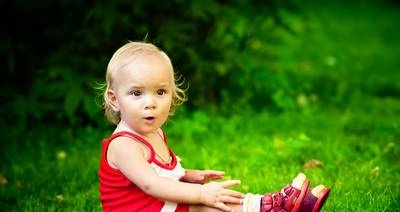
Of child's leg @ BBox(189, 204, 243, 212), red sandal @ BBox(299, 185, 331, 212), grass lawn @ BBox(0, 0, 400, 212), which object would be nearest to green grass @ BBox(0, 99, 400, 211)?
grass lawn @ BBox(0, 0, 400, 212)

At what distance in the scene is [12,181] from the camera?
448 centimetres

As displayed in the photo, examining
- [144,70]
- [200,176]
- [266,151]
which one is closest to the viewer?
[144,70]

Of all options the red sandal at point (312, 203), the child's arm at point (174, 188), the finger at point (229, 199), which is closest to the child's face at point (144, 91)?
the child's arm at point (174, 188)

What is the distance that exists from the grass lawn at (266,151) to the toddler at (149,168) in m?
0.60

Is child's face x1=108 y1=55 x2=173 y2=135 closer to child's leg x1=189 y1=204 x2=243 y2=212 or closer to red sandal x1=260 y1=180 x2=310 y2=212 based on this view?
child's leg x1=189 y1=204 x2=243 y2=212

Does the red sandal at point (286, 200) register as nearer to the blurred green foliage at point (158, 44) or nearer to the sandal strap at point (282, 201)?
the sandal strap at point (282, 201)

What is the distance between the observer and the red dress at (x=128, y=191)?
3121 mm

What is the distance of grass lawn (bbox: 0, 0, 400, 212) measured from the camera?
4035mm

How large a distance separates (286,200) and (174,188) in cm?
49

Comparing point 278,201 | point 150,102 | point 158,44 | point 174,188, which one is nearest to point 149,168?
point 174,188

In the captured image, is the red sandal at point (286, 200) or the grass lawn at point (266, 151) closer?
the red sandal at point (286, 200)

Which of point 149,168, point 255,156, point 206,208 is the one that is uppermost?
point 255,156

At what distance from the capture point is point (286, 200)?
3057 millimetres

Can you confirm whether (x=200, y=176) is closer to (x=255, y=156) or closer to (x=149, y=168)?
(x=149, y=168)
